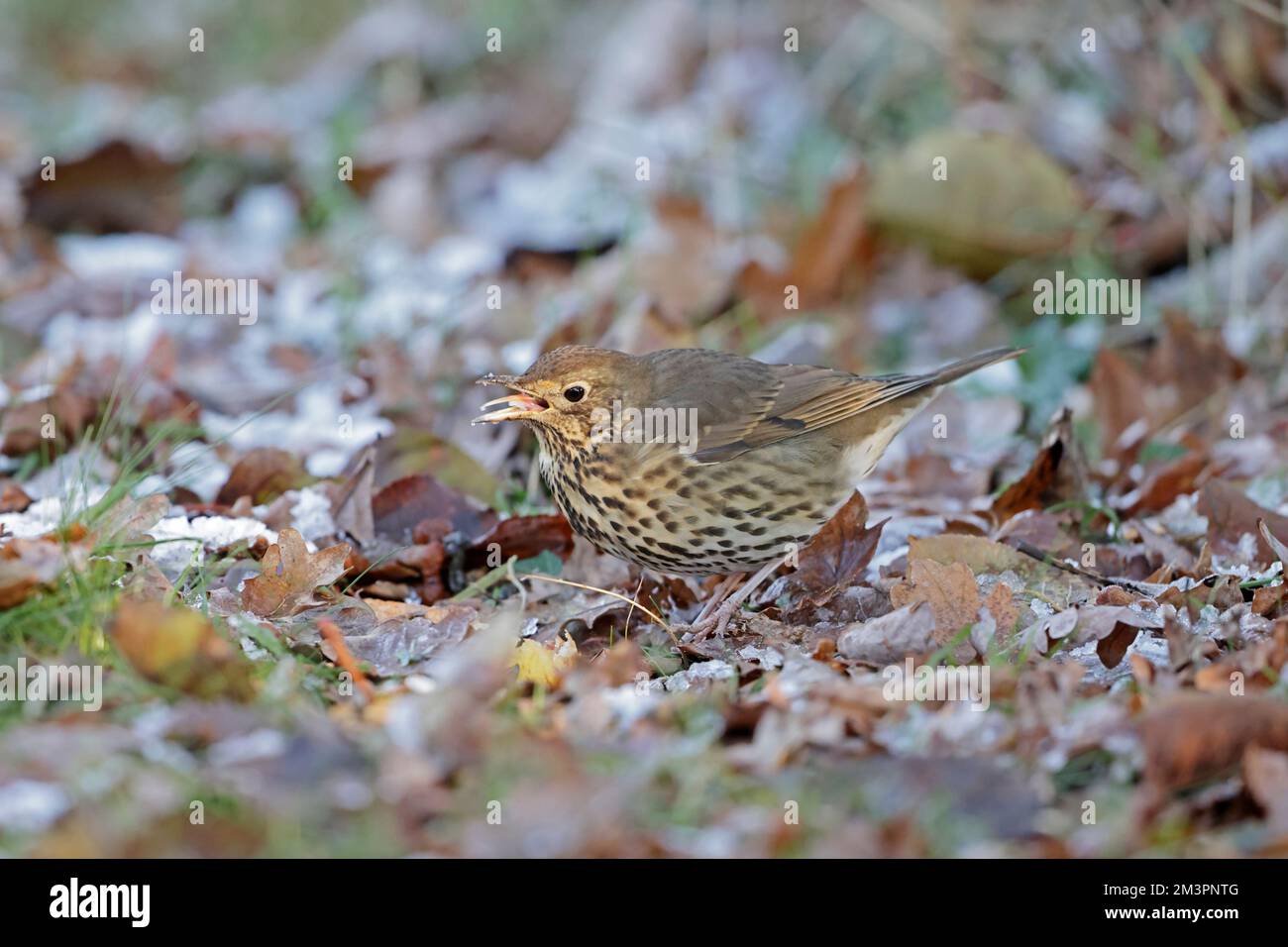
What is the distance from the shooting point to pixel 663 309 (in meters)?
6.73

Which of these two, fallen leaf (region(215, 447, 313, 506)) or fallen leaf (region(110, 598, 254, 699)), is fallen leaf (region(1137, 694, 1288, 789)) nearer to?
fallen leaf (region(110, 598, 254, 699))

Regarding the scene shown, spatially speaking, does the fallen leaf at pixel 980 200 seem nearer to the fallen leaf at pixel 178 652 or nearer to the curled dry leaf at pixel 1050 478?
the curled dry leaf at pixel 1050 478

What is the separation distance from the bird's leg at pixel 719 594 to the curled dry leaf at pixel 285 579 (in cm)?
113

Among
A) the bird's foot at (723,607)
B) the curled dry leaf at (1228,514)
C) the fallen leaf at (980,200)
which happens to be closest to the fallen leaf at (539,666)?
the bird's foot at (723,607)

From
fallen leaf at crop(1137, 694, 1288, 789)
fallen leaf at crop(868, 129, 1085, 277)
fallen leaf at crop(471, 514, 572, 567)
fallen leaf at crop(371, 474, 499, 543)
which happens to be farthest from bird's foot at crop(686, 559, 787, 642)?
fallen leaf at crop(868, 129, 1085, 277)

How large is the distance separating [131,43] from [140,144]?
4781 millimetres

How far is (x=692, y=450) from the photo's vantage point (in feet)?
16.1

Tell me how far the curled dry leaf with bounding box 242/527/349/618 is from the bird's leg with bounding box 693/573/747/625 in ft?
3.70

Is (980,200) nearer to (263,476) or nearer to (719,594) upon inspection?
(719,594)

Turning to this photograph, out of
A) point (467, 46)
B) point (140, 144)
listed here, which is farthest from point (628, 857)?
point (467, 46)

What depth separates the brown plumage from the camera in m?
4.79

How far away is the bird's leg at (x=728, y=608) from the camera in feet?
15.1

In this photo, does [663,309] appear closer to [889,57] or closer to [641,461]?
[641,461]

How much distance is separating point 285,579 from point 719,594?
1411 mm
